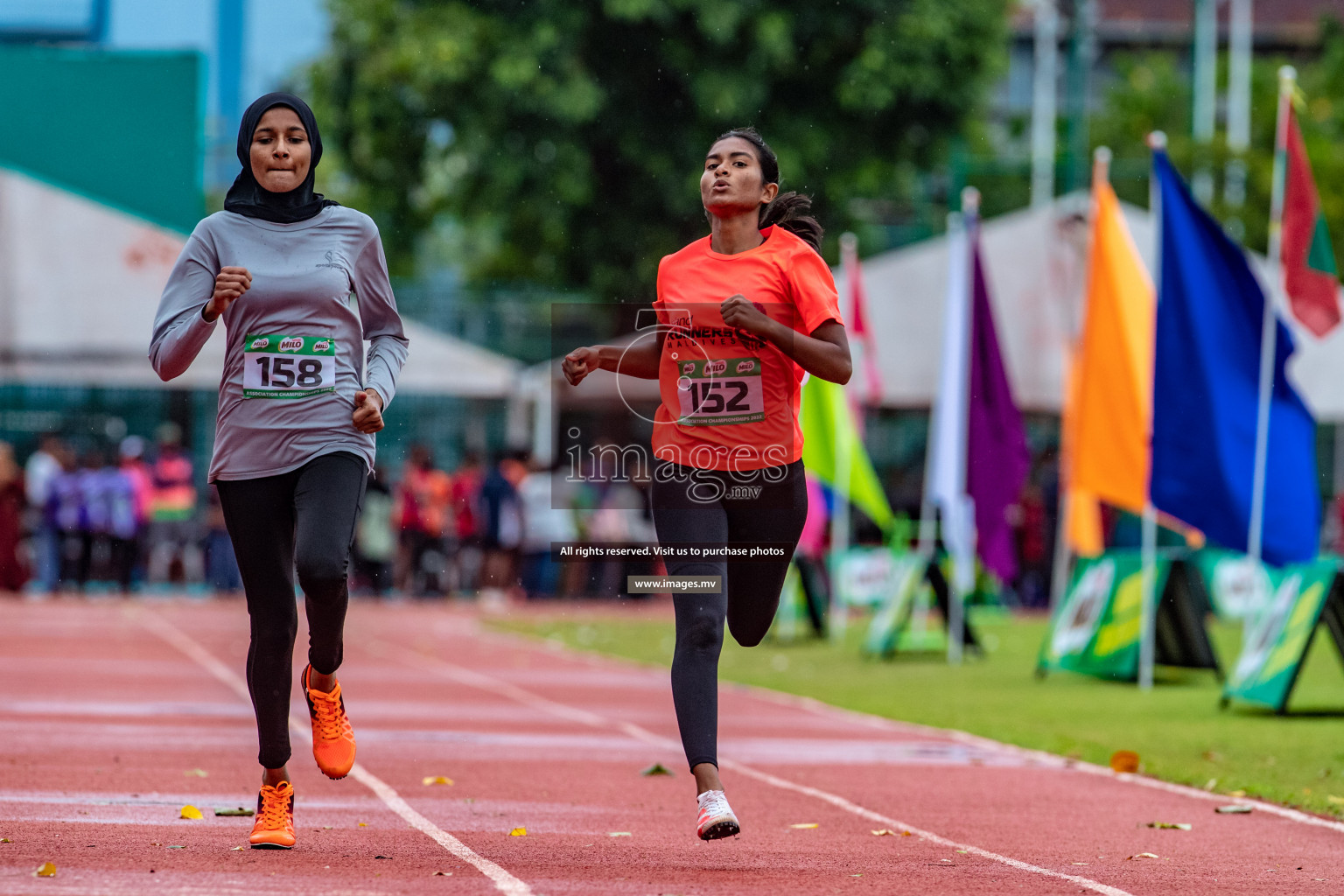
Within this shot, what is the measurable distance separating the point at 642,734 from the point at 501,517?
1312cm

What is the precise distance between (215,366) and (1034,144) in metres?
30.6

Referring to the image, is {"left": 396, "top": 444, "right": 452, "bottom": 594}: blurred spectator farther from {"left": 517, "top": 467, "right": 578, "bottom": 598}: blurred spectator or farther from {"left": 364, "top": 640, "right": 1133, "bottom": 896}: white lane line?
{"left": 364, "top": 640, "right": 1133, "bottom": 896}: white lane line

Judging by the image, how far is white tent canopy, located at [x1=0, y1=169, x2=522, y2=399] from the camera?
21453 mm

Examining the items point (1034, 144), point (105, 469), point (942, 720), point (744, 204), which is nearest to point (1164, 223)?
point (942, 720)

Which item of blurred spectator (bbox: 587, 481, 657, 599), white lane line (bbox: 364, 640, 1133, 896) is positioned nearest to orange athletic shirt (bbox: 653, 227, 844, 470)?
white lane line (bbox: 364, 640, 1133, 896)

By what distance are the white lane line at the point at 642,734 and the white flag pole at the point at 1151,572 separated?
4224 mm

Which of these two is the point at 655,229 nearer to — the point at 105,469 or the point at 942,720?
the point at 105,469

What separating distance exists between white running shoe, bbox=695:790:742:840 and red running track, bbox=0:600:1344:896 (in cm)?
14

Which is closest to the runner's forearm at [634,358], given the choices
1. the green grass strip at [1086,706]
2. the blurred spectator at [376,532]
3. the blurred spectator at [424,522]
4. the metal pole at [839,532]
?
the green grass strip at [1086,706]

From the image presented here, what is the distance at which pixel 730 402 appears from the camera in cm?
626

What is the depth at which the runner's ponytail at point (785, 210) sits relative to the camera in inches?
255

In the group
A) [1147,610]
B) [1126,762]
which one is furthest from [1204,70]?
[1126,762]

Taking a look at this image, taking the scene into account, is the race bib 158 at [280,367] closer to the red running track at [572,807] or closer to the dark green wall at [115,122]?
the red running track at [572,807]

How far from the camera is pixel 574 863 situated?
6223mm
